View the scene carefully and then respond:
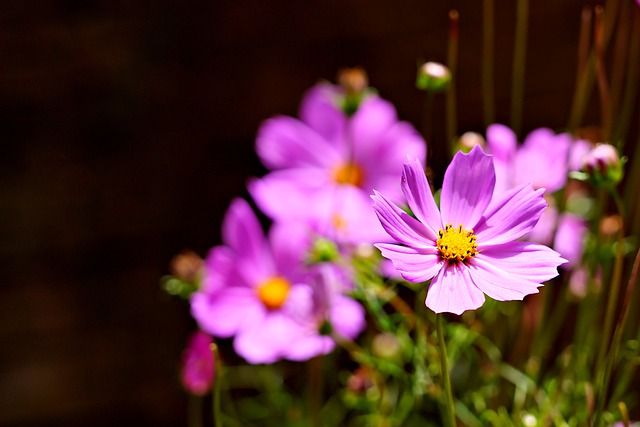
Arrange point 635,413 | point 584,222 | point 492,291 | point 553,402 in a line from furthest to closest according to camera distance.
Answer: point 635,413
point 584,222
point 553,402
point 492,291

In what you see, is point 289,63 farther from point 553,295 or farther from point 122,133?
point 553,295

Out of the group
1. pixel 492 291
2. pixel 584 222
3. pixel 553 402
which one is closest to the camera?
pixel 492 291

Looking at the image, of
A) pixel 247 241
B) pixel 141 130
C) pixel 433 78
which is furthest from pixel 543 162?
pixel 141 130

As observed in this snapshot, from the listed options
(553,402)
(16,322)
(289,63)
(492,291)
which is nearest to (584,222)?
(553,402)

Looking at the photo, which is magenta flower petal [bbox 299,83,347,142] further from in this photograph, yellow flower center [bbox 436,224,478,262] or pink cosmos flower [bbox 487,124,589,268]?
yellow flower center [bbox 436,224,478,262]

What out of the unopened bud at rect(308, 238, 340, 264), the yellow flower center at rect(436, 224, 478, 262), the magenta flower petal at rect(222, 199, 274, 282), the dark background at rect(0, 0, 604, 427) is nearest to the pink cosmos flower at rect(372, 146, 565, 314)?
the yellow flower center at rect(436, 224, 478, 262)

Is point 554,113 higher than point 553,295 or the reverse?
higher

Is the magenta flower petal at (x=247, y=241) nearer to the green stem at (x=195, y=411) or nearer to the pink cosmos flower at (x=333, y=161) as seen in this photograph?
the pink cosmos flower at (x=333, y=161)
